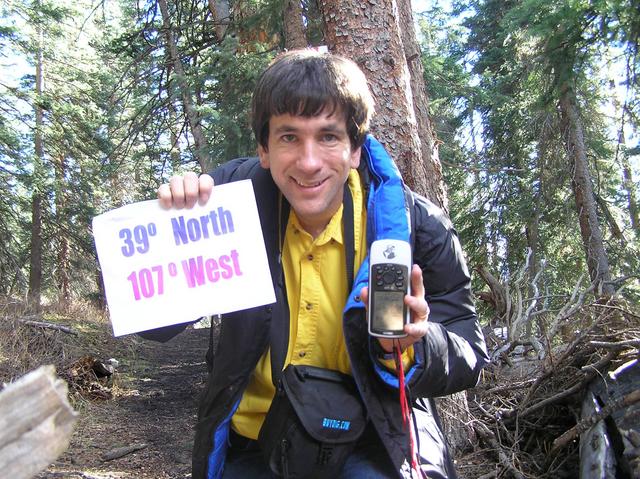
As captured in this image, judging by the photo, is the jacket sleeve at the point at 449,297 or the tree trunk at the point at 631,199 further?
the tree trunk at the point at 631,199

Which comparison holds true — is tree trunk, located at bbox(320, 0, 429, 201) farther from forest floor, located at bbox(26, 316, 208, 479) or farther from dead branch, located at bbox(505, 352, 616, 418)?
forest floor, located at bbox(26, 316, 208, 479)

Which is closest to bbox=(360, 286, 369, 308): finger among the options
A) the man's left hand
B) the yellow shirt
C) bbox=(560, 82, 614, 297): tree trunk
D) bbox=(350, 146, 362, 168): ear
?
the man's left hand

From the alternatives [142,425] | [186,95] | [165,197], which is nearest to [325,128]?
[165,197]

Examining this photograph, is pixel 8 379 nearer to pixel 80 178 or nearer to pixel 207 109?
pixel 207 109

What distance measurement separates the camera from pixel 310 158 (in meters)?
2.15

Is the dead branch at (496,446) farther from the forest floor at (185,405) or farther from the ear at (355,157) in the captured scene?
the ear at (355,157)

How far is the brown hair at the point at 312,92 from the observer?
2143mm

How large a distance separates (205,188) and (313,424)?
3.07ft

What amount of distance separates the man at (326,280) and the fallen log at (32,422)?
112 centimetres

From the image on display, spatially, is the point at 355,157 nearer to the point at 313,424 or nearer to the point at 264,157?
the point at 264,157

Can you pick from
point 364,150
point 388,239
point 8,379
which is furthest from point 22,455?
point 8,379

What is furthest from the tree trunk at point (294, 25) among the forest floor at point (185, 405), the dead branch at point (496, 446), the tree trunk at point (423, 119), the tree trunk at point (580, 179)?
the tree trunk at point (580, 179)

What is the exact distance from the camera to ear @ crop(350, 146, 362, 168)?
230 cm

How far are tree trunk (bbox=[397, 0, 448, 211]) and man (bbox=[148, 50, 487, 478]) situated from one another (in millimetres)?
1856
